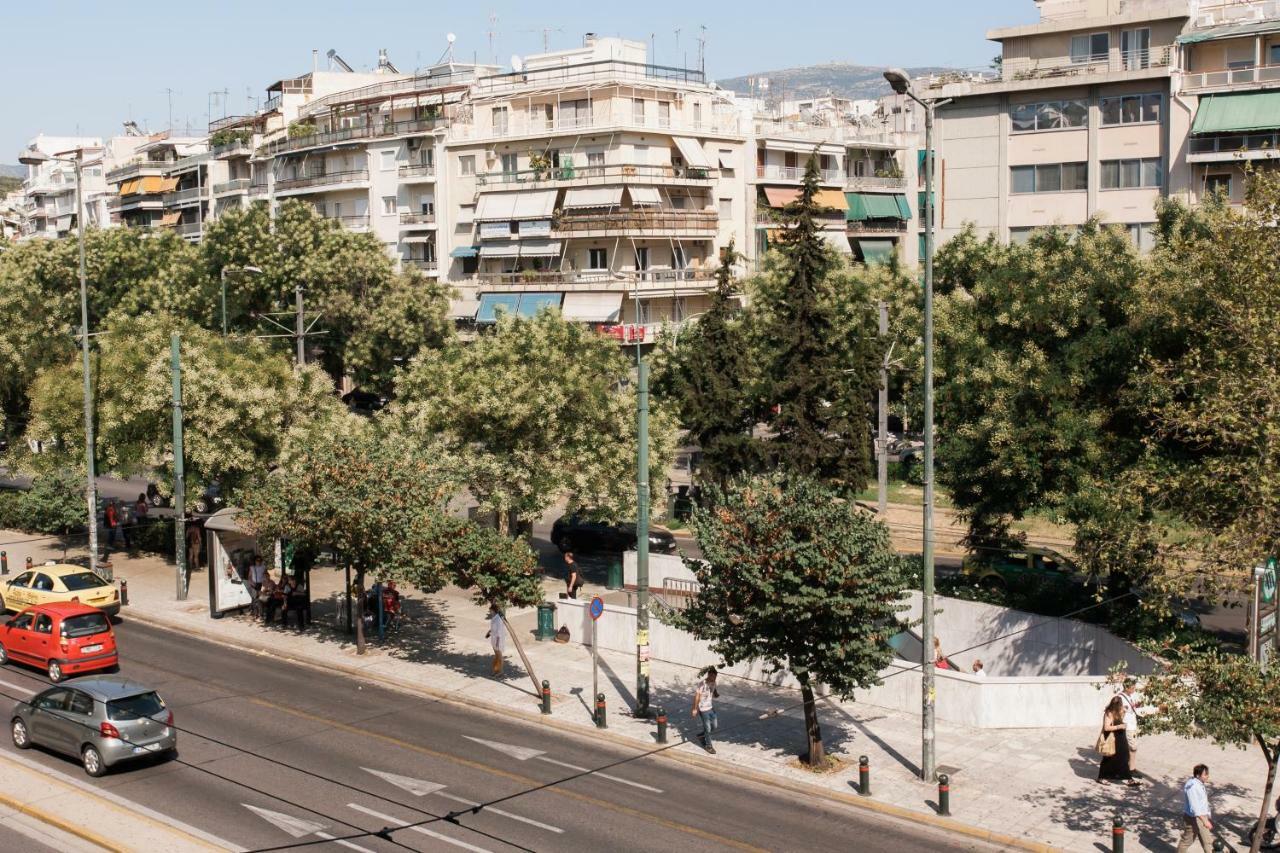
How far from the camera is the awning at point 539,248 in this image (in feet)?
219

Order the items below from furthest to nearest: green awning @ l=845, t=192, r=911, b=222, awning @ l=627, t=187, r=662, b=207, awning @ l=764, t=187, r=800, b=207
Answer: green awning @ l=845, t=192, r=911, b=222
awning @ l=764, t=187, r=800, b=207
awning @ l=627, t=187, r=662, b=207

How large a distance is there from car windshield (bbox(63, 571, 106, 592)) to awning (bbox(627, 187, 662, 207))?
37427 millimetres

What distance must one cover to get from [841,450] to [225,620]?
2131 cm

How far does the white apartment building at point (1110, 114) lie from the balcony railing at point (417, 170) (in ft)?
97.5

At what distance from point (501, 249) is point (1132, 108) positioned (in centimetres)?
3257

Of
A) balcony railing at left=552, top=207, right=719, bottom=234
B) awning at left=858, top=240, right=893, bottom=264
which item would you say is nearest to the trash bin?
balcony railing at left=552, top=207, right=719, bottom=234

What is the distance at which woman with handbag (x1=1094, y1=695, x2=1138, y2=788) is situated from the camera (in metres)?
21.7

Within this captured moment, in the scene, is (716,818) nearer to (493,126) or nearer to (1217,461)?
(1217,461)

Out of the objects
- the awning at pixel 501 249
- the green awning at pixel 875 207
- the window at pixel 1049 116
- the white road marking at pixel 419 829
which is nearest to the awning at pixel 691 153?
the awning at pixel 501 249

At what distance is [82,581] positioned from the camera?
1310 inches

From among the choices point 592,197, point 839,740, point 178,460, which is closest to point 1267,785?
point 839,740

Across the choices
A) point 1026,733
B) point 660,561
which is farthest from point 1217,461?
point 660,561

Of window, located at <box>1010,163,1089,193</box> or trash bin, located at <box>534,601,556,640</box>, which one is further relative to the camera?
window, located at <box>1010,163,1089,193</box>

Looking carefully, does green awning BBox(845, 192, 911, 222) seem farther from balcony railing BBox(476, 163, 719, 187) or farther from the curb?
the curb
